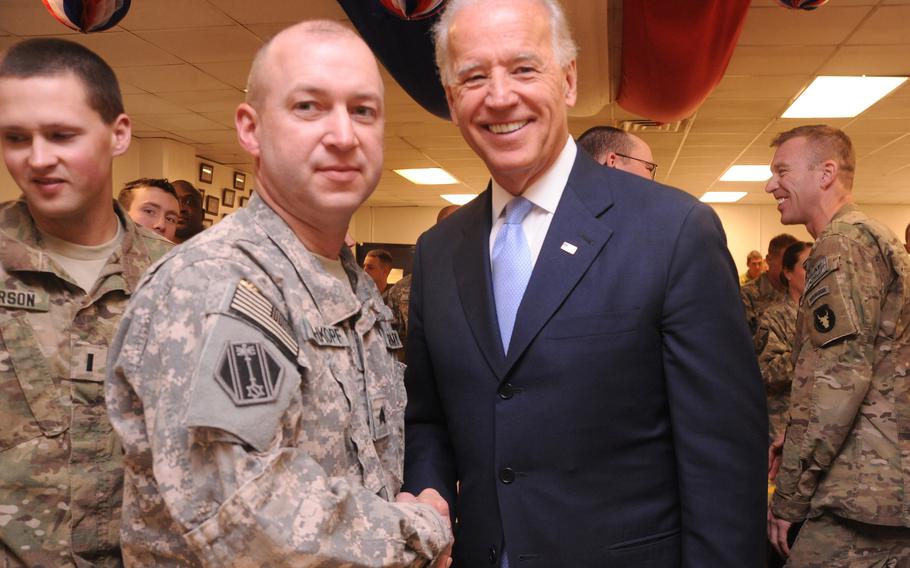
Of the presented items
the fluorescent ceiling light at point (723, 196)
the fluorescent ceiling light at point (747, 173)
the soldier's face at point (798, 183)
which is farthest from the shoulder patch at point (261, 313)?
the fluorescent ceiling light at point (723, 196)

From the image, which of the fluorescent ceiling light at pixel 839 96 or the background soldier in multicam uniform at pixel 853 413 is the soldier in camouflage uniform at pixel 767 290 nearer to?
the fluorescent ceiling light at pixel 839 96

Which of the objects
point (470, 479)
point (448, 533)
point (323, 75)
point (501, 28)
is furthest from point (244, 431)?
point (501, 28)

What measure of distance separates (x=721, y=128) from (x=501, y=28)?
22.2 feet

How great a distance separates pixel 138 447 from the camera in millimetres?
1062

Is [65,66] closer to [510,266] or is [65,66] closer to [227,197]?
[510,266]

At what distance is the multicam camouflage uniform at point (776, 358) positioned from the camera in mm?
4203

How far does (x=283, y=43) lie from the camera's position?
1.20 metres

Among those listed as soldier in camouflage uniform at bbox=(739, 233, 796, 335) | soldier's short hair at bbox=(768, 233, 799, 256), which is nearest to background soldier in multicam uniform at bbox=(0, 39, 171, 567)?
soldier in camouflage uniform at bbox=(739, 233, 796, 335)

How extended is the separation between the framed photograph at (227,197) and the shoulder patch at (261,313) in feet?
29.8

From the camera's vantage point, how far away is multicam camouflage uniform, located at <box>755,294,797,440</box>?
13.8 feet

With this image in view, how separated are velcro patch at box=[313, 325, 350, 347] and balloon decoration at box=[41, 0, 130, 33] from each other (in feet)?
6.76

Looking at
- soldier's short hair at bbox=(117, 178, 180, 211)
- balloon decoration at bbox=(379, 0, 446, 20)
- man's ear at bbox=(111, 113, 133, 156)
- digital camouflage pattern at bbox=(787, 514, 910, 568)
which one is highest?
balloon decoration at bbox=(379, 0, 446, 20)

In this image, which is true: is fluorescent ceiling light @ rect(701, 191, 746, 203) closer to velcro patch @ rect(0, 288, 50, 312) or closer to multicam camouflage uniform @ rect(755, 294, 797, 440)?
multicam camouflage uniform @ rect(755, 294, 797, 440)

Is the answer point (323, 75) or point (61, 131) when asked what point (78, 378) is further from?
point (323, 75)
